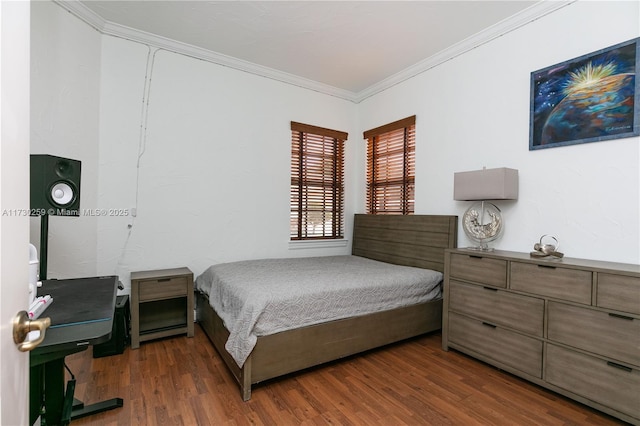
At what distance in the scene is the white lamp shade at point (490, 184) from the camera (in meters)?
2.48

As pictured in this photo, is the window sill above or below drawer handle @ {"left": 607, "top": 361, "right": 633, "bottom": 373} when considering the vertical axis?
above

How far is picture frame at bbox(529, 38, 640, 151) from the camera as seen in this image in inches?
81.0

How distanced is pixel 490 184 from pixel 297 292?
1781mm

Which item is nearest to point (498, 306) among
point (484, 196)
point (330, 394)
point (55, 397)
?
point (484, 196)

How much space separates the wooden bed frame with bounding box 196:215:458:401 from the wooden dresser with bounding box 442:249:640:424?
0.43 meters

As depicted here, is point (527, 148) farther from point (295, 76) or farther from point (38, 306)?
point (38, 306)

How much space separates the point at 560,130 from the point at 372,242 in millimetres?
2220

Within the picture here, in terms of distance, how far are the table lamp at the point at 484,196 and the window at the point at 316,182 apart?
1.85 m

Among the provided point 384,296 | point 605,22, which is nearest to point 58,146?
point 384,296

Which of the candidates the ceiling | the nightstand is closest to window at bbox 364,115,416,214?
the ceiling

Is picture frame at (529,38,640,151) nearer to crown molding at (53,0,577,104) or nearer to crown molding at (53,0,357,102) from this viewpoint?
crown molding at (53,0,577,104)

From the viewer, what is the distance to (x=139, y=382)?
2.14 m

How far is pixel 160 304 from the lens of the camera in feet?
10.0

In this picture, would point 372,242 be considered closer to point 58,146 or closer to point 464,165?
point 464,165
